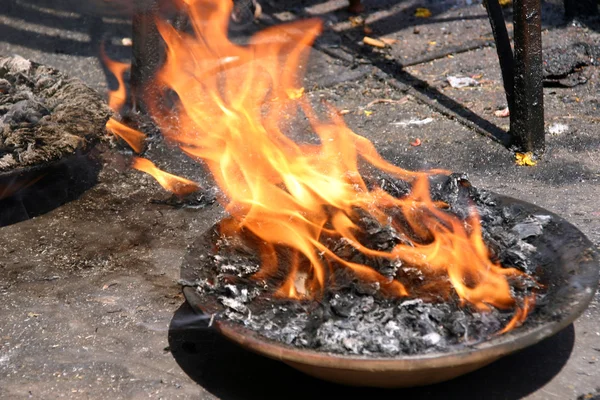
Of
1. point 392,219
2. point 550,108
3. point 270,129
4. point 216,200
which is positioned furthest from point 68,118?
point 550,108

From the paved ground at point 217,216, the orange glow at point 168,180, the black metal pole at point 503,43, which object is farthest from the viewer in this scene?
the black metal pole at point 503,43

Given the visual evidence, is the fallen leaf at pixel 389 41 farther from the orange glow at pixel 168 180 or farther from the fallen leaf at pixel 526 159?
the orange glow at pixel 168 180

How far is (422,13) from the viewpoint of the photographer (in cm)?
784

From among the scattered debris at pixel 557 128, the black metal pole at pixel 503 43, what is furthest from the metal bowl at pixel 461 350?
the scattered debris at pixel 557 128

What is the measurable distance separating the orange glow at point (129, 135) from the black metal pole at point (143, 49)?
28 centimetres

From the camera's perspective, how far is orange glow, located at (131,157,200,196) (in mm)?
5152

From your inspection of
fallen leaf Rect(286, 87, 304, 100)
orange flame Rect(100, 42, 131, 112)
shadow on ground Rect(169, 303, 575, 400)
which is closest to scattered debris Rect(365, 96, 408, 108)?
fallen leaf Rect(286, 87, 304, 100)

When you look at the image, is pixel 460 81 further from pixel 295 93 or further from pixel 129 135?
pixel 129 135

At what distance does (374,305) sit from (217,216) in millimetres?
1912

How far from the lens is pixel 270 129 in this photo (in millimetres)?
5852

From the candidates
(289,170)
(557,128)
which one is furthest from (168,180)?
(557,128)

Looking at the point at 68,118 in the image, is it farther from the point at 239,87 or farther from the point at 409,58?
the point at 409,58

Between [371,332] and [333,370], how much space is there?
11.3 inches

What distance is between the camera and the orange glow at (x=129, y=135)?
5.77 meters
